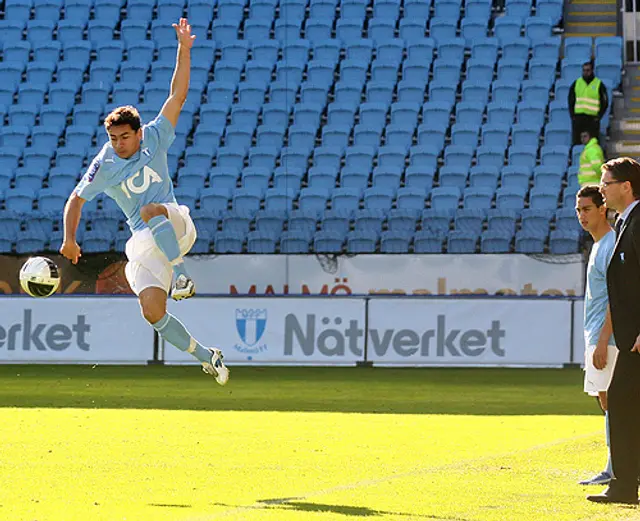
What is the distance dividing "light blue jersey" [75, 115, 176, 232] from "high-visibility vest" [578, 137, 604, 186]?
44.3 ft

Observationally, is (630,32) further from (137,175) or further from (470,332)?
(137,175)

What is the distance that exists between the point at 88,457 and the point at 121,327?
405 inches

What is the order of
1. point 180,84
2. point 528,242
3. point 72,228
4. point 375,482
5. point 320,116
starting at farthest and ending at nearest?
1. point 320,116
2. point 528,242
3. point 180,84
4. point 72,228
5. point 375,482

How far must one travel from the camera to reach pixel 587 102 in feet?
74.8

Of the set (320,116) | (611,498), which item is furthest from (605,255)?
(320,116)

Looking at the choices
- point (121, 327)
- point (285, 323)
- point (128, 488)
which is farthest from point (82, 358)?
point (128, 488)

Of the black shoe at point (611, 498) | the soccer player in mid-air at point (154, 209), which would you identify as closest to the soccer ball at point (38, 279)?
the soccer player in mid-air at point (154, 209)

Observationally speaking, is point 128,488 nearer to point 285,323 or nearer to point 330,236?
point 285,323

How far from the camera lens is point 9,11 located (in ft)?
A: 93.9

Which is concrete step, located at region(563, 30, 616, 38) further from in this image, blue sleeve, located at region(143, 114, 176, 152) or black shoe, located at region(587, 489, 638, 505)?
black shoe, located at region(587, 489, 638, 505)

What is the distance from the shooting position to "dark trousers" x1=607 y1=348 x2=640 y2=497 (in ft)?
23.0

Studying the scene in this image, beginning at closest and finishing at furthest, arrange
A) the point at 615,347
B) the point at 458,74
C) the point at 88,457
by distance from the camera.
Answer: the point at 615,347 < the point at 88,457 < the point at 458,74

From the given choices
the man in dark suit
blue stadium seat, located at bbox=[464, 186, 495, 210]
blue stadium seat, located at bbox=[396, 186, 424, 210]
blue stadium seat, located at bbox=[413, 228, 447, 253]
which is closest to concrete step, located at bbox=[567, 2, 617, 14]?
blue stadium seat, located at bbox=[464, 186, 495, 210]

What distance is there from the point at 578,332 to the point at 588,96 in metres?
5.45
